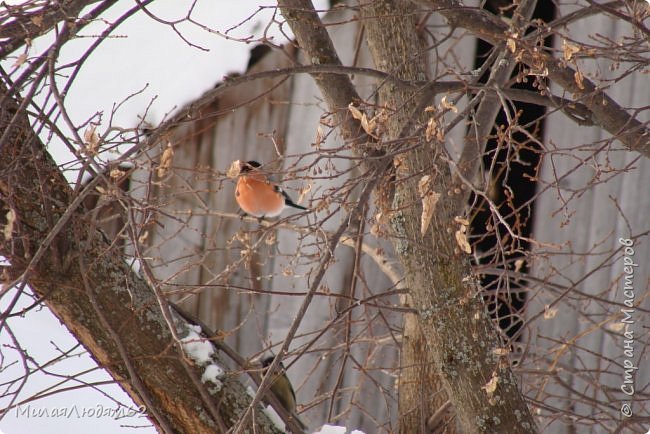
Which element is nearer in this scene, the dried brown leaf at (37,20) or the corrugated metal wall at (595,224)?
the dried brown leaf at (37,20)

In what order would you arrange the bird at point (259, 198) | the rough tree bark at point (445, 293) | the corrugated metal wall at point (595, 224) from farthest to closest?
1. the bird at point (259, 198)
2. the corrugated metal wall at point (595, 224)
3. the rough tree bark at point (445, 293)

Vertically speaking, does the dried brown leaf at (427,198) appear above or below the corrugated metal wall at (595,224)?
below

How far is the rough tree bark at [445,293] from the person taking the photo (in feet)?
8.16

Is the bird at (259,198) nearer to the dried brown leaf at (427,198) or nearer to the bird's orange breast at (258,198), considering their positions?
the bird's orange breast at (258,198)

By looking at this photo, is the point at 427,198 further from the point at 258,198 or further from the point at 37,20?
the point at 258,198

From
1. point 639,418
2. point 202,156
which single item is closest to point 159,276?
point 202,156

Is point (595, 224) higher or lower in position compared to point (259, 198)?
lower

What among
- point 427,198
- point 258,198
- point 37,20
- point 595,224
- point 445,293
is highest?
point 258,198

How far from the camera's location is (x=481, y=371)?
2516mm

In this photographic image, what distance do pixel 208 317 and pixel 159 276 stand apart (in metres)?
0.42

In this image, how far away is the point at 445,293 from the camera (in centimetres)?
259

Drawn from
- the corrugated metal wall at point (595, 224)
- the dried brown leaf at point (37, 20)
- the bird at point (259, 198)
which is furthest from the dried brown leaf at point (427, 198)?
the bird at point (259, 198)

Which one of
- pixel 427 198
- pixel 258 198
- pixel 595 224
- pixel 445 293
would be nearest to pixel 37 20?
pixel 427 198

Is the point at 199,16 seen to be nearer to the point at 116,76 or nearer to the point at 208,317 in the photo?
the point at 116,76
